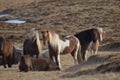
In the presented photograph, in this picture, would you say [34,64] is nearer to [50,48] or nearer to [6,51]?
[50,48]

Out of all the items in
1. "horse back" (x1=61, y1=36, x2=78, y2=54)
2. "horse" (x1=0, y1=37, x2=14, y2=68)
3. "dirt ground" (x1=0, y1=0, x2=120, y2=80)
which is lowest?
"dirt ground" (x1=0, y1=0, x2=120, y2=80)

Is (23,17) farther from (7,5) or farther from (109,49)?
(109,49)

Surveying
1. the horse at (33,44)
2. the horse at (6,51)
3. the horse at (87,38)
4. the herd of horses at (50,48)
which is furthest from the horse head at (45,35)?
the horse at (87,38)

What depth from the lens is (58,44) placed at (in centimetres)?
2223

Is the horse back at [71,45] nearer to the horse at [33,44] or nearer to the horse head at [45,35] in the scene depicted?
the horse at [33,44]

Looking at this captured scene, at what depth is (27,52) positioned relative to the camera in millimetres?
25344

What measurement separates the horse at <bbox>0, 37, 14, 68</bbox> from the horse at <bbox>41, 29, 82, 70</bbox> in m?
3.50

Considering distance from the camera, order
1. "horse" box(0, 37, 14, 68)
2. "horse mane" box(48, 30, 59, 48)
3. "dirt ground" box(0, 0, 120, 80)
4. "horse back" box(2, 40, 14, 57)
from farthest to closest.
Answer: "dirt ground" box(0, 0, 120, 80)
"horse back" box(2, 40, 14, 57)
"horse" box(0, 37, 14, 68)
"horse mane" box(48, 30, 59, 48)

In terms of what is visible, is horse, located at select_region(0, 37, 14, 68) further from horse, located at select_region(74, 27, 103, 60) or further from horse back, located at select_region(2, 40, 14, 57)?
horse, located at select_region(74, 27, 103, 60)

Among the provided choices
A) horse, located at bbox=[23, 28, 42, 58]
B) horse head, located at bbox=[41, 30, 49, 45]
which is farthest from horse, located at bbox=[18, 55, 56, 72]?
horse, located at bbox=[23, 28, 42, 58]

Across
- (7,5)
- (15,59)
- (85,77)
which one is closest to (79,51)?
(15,59)

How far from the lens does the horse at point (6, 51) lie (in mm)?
24669

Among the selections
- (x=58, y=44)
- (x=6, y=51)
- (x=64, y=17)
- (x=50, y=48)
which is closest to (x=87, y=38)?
(x=58, y=44)

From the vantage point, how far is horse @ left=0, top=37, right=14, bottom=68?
24.7 m
